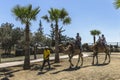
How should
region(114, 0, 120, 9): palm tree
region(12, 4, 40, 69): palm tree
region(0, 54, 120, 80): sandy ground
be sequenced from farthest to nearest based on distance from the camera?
region(12, 4, 40, 69): palm tree, region(0, 54, 120, 80): sandy ground, region(114, 0, 120, 9): palm tree

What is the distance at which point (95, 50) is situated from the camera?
98.0 feet

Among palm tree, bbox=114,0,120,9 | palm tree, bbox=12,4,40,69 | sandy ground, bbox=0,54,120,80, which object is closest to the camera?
palm tree, bbox=114,0,120,9

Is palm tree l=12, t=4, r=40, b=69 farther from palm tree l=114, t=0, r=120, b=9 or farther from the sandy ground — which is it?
palm tree l=114, t=0, r=120, b=9

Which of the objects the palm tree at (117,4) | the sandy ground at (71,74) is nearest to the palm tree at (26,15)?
the sandy ground at (71,74)

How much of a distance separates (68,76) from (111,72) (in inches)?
116

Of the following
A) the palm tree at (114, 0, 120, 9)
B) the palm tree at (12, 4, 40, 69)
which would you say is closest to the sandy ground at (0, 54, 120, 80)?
the palm tree at (12, 4, 40, 69)

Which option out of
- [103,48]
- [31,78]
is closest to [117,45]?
[103,48]

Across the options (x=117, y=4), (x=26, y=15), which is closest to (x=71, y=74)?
(x=117, y=4)

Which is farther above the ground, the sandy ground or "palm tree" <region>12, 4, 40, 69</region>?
"palm tree" <region>12, 4, 40, 69</region>

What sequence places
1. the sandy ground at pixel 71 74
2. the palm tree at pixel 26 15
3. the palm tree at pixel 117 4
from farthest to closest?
the palm tree at pixel 26 15, the sandy ground at pixel 71 74, the palm tree at pixel 117 4

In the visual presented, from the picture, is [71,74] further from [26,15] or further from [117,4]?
[26,15]

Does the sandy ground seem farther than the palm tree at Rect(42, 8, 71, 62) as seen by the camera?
No

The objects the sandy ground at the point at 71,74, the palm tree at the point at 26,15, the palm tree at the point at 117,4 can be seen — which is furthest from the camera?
the palm tree at the point at 26,15

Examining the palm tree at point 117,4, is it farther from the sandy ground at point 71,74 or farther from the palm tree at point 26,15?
the palm tree at point 26,15
